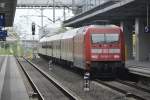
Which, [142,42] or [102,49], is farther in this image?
[142,42]

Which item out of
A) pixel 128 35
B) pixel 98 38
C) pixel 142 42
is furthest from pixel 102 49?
pixel 128 35

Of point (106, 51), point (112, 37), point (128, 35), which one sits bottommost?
point (106, 51)

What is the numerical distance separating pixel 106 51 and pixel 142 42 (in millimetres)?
24690

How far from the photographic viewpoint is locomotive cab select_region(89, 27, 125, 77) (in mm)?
28125

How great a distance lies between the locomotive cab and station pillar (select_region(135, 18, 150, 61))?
76.8ft

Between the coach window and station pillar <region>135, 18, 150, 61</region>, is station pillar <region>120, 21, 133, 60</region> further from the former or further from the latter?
the coach window

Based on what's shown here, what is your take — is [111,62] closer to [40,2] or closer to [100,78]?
[100,78]

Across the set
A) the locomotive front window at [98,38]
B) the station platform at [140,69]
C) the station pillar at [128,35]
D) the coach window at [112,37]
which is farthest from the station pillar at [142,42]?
the locomotive front window at [98,38]

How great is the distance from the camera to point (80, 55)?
30.4 meters

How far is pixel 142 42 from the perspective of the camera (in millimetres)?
52562

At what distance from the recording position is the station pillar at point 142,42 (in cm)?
5191

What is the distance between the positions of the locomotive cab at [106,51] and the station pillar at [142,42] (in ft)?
76.8

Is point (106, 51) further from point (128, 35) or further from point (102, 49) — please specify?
point (128, 35)

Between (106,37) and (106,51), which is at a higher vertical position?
(106,37)
